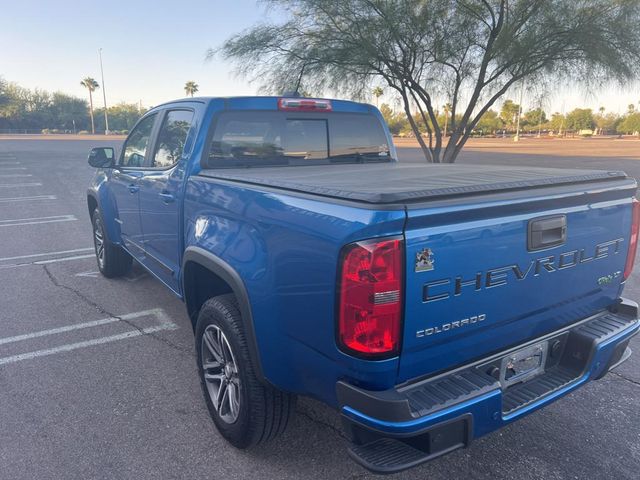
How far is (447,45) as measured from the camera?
1039cm

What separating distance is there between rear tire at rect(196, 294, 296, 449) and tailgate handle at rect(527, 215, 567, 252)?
55.4 inches

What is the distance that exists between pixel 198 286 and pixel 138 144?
1.97 metres

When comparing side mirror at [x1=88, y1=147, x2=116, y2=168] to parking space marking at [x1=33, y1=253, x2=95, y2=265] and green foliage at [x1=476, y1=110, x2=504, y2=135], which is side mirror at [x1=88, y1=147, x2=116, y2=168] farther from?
green foliage at [x1=476, y1=110, x2=504, y2=135]

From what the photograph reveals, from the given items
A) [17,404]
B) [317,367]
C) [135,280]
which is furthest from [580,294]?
[135,280]

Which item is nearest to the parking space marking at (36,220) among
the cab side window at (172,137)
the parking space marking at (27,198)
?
the parking space marking at (27,198)

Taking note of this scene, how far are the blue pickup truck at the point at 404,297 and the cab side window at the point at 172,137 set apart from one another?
36 centimetres

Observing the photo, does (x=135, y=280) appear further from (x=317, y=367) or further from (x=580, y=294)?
(x=580, y=294)

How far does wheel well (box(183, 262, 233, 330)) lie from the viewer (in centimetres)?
300

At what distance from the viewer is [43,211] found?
10.4 metres

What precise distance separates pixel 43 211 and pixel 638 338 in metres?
10.7

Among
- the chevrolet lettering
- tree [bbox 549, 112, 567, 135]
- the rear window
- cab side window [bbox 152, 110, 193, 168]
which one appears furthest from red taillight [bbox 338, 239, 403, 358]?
tree [bbox 549, 112, 567, 135]

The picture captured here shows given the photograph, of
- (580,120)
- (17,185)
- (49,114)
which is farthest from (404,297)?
(580,120)

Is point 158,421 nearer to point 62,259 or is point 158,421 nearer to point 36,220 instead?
point 62,259

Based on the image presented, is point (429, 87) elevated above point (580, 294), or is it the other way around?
point (429, 87)
